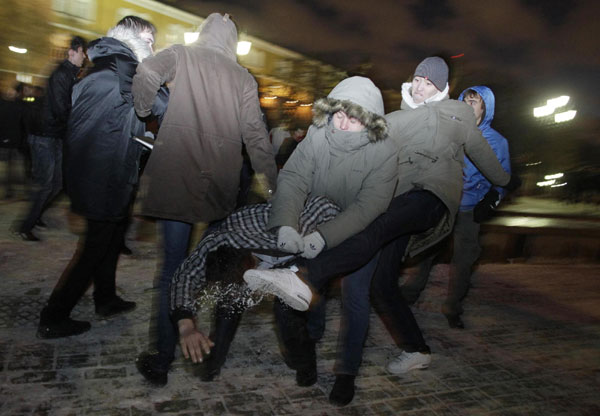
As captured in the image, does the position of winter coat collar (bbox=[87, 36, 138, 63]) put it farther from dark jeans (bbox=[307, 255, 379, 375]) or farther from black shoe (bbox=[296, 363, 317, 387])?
black shoe (bbox=[296, 363, 317, 387])

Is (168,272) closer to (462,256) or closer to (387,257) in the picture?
(387,257)

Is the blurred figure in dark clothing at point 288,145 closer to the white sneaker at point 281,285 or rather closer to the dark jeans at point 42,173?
the dark jeans at point 42,173

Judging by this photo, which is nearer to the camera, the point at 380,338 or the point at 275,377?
the point at 275,377

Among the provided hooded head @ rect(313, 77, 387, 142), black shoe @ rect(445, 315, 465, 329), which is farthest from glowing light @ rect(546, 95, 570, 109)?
hooded head @ rect(313, 77, 387, 142)

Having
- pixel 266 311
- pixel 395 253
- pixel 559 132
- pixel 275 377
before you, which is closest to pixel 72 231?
pixel 266 311

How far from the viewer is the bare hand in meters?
2.56

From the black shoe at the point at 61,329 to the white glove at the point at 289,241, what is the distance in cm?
191

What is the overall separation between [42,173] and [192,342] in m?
4.31

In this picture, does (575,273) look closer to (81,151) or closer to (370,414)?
(370,414)

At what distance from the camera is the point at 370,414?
3.04 meters

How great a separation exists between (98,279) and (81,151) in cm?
124

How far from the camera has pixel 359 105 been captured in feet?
9.50

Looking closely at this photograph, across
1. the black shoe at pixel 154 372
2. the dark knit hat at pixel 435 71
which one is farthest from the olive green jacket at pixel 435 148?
the black shoe at pixel 154 372

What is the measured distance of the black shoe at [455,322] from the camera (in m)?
4.72
